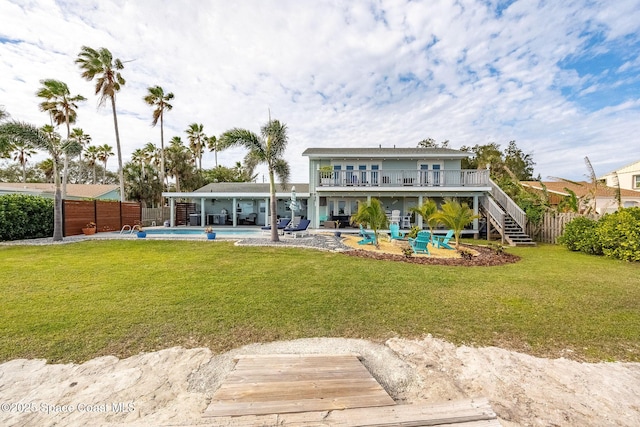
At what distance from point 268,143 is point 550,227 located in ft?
54.1

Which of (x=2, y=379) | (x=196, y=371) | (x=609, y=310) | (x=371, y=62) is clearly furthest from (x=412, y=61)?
(x=2, y=379)

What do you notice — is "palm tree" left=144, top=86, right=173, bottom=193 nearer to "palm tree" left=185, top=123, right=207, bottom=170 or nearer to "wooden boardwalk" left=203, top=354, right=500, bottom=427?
"palm tree" left=185, top=123, right=207, bottom=170

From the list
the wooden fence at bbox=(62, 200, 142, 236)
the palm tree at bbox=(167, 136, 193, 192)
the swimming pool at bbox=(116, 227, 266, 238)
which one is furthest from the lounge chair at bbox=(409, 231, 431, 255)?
the palm tree at bbox=(167, 136, 193, 192)

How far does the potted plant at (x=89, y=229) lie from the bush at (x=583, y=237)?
25.4 m

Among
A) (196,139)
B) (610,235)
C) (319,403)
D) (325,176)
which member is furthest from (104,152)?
(610,235)

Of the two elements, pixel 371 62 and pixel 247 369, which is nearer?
pixel 247 369

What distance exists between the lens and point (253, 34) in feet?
38.7

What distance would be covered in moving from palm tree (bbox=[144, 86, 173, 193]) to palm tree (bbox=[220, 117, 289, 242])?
18722 mm

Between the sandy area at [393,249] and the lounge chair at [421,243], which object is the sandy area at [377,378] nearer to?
the lounge chair at [421,243]

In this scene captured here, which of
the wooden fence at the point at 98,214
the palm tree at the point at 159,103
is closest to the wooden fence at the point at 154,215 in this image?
the wooden fence at the point at 98,214

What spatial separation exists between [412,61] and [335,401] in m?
16.7

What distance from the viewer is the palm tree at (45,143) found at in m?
12.8

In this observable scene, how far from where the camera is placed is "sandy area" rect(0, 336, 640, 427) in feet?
7.97

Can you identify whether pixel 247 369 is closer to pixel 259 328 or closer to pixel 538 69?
pixel 259 328
